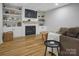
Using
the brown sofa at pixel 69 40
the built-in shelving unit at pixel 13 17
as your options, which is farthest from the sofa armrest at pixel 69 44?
the built-in shelving unit at pixel 13 17

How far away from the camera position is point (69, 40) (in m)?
2.04

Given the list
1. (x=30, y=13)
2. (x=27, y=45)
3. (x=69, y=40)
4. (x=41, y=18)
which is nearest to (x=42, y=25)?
(x=41, y=18)

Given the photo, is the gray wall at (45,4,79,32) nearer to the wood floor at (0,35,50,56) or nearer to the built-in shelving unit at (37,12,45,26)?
the built-in shelving unit at (37,12,45,26)

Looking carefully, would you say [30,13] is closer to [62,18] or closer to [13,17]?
[13,17]

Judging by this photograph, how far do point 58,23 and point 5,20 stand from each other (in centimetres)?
133

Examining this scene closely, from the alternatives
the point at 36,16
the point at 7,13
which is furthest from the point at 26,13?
the point at 7,13

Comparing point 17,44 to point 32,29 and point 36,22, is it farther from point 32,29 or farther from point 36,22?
point 36,22

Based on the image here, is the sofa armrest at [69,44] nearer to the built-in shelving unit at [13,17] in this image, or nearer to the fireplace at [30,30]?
the fireplace at [30,30]

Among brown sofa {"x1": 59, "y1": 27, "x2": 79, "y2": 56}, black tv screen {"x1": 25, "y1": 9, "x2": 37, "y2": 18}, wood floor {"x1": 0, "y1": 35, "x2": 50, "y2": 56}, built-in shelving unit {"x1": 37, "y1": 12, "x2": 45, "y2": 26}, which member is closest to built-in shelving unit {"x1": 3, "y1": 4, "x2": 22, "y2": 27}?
black tv screen {"x1": 25, "y1": 9, "x2": 37, "y2": 18}

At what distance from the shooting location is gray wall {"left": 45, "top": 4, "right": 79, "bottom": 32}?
1880mm

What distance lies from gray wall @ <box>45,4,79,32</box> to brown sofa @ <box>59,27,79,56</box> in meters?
0.14

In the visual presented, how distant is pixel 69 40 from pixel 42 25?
60 cm

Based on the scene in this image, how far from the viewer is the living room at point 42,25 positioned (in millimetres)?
1888

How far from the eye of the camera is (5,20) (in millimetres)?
2572
